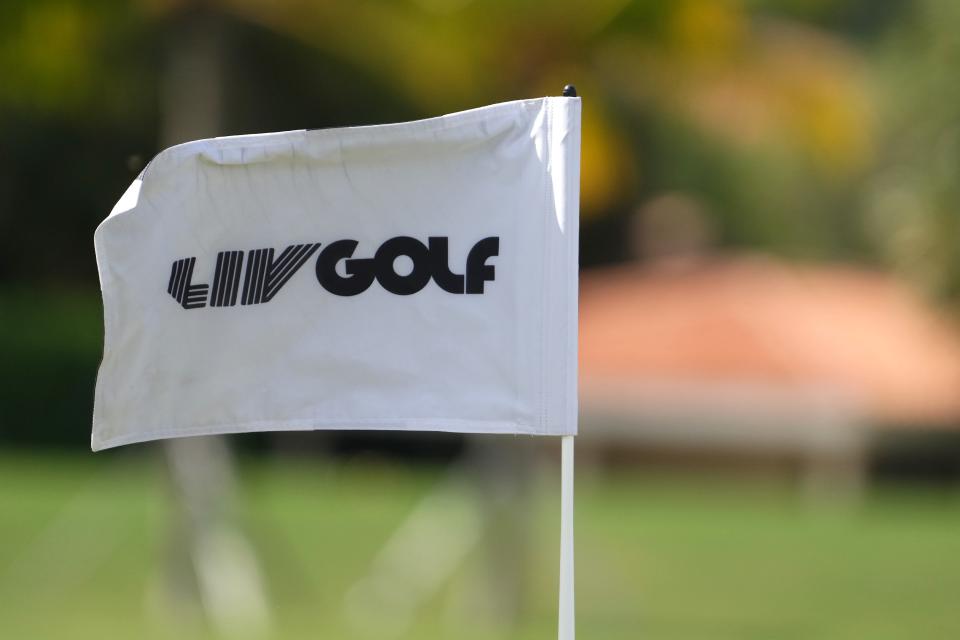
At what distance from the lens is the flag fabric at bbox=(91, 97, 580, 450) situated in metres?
5.10

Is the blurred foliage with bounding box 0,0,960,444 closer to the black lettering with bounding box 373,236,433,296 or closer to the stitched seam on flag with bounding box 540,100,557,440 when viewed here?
the black lettering with bounding box 373,236,433,296

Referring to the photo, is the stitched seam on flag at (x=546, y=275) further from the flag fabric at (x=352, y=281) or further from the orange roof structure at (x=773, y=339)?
the orange roof structure at (x=773, y=339)

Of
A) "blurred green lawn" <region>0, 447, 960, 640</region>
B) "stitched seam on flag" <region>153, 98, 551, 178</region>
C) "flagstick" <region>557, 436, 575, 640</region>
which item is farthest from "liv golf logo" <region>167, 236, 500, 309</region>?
"blurred green lawn" <region>0, 447, 960, 640</region>

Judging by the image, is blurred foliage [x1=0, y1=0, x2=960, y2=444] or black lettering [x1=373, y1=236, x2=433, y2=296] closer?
black lettering [x1=373, y1=236, x2=433, y2=296]

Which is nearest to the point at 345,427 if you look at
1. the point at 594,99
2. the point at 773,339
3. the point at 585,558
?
the point at 594,99

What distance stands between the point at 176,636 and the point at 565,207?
7108 mm

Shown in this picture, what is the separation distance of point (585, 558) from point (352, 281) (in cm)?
982

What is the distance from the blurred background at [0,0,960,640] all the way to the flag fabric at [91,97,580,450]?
85 cm

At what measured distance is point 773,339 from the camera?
89.3 feet

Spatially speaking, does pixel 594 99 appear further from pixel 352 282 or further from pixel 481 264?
pixel 481 264

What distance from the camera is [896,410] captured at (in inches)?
1029

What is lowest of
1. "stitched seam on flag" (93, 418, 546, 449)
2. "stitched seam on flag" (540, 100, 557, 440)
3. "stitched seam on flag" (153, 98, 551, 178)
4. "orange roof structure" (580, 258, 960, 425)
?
"stitched seam on flag" (93, 418, 546, 449)

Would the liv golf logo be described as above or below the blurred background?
below

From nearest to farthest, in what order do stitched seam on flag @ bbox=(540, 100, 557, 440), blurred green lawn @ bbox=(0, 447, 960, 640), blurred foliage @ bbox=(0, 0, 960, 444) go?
1. stitched seam on flag @ bbox=(540, 100, 557, 440)
2. blurred green lawn @ bbox=(0, 447, 960, 640)
3. blurred foliage @ bbox=(0, 0, 960, 444)
